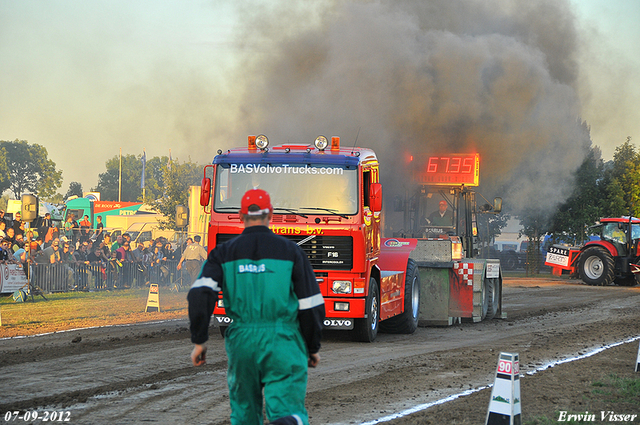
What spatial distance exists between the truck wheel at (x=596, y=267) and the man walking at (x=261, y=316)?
79.4ft

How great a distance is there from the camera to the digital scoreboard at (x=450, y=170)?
15.3 metres

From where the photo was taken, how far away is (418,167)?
1554 centimetres

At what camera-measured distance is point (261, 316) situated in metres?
3.80

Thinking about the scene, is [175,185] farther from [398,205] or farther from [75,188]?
[75,188]

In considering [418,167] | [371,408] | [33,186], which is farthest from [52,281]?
[33,186]

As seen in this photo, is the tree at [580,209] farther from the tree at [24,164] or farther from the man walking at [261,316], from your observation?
the tree at [24,164]

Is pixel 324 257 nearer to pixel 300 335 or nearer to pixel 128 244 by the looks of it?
pixel 300 335

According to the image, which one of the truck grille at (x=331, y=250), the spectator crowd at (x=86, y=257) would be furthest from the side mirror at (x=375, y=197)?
the spectator crowd at (x=86, y=257)

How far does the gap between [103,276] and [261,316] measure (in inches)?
655

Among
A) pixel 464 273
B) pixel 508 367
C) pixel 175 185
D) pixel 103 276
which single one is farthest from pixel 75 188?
pixel 508 367

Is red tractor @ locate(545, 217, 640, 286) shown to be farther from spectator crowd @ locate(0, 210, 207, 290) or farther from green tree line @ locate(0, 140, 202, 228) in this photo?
green tree line @ locate(0, 140, 202, 228)

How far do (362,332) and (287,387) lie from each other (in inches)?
268

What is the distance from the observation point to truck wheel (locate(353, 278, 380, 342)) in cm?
1030

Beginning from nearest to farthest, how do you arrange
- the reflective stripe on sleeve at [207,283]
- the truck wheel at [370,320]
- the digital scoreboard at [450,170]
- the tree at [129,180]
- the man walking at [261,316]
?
the man walking at [261,316], the reflective stripe on sleeve at [207,283], the truck wheel at [370,320], the digital scoreboard at [450,170], the tree at [129,180]
